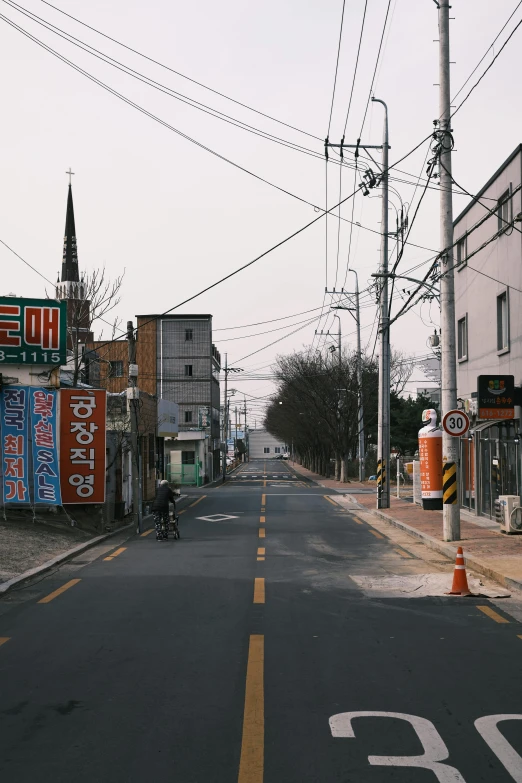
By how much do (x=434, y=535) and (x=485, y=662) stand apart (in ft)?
39.9

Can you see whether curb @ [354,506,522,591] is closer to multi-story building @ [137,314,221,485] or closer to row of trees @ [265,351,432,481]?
row of trees @ [265,351,432,481]

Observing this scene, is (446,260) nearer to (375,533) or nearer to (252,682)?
(375,533)

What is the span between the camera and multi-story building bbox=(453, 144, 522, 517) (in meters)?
21.2

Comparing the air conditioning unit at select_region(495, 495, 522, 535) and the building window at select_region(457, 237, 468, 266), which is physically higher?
the building window at select_region(457, 237, 468, 266)

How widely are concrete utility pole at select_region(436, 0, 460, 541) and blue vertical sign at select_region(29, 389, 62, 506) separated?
33.2 ft

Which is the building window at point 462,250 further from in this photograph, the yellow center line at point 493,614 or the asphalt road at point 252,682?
the yellow center line at point 493,614

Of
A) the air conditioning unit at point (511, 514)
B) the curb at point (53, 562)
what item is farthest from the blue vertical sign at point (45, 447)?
the air conditioning unit at point (511, 514)

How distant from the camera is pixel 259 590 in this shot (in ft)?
41.3

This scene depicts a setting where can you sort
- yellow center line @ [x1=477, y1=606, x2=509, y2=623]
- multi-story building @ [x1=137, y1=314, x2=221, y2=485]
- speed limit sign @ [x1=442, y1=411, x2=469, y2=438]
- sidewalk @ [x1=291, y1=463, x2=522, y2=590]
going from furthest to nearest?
multi-story building @ [x1=137, y1=314, x2=221, y2=485] < speed limit sign @ [x1=442, y1=411, x2=469, y2=438] < sidewalk @ [x1=291, y1=463, x2=522, y2=590] < yellow center line @ [x1=477, y1=606, x2=509, y2=623]

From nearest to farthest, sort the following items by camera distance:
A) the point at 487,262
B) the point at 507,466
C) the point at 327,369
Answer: the point at 507,466
the point at 487,262
the point at 327,369

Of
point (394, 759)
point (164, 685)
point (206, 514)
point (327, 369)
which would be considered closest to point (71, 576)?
point (164, 685)

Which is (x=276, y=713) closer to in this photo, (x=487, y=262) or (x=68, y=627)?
(x=68, y=627)

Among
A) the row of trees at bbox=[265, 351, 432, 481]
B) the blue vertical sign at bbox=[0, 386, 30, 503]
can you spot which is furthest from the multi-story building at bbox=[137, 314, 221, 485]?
the blue vertical sign at bbox=[0, 386, 30, 503]

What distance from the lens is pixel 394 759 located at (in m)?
5.47
